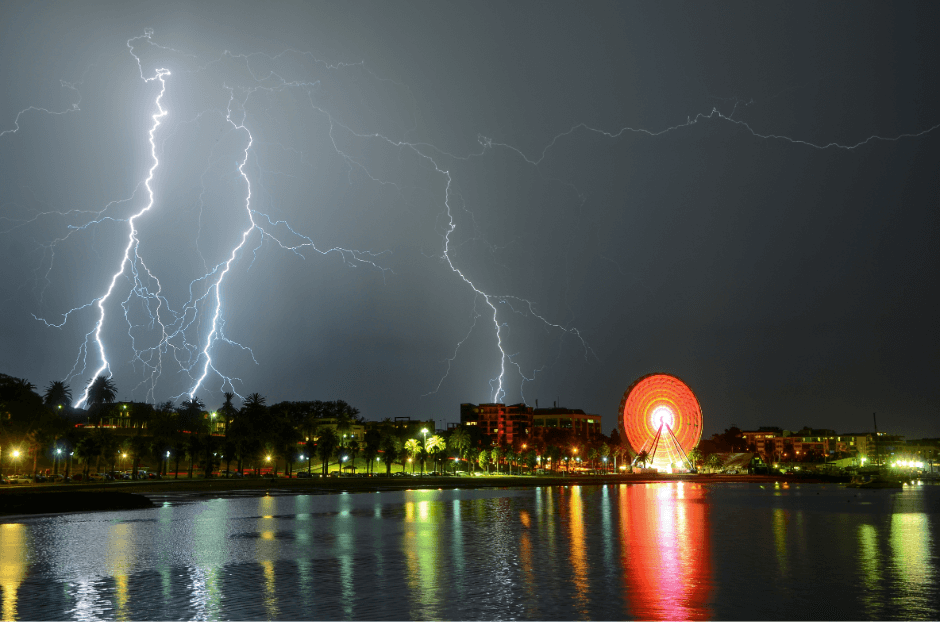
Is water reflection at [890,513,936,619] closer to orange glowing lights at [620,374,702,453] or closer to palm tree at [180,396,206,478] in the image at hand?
orange glowing lights at [620,374,702,453]

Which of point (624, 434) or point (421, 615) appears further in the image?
point (624, 434)

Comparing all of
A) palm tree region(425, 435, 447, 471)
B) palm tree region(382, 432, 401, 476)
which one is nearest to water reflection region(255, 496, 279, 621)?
palm tree region(382, 432, 401, 476)

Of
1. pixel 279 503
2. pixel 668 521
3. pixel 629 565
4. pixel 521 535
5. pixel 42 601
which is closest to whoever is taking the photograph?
pixel 42 601

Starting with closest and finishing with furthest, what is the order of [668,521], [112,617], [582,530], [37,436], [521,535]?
[112,617]
[521,535]
[582,530]
[668,521]
[37,436]

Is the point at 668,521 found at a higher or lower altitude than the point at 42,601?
lower

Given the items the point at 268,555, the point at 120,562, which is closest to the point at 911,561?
the point at 268,555

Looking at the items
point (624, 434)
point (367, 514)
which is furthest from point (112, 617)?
point (624, 434)

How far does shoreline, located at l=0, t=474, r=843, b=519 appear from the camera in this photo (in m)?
46.6

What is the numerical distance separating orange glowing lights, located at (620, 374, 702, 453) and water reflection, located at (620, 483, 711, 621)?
91176 millimetres

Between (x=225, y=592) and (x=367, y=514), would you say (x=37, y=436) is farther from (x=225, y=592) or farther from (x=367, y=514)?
(x=225, y=592)

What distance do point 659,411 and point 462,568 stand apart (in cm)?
11812

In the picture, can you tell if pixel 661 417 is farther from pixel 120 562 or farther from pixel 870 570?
pixel 120 562

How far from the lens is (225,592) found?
19438 mm

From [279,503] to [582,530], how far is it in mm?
29299
